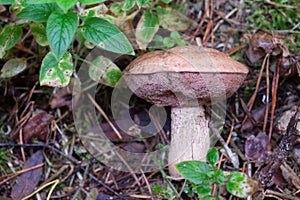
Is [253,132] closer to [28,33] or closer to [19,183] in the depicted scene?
[19,183]

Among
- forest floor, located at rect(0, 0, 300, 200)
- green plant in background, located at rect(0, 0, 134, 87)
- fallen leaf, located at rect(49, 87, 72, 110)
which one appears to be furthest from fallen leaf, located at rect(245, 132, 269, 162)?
fallen leaf, located at rect(49, 87, 72, 110)

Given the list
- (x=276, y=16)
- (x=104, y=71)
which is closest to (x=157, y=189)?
(x=104, y=71)

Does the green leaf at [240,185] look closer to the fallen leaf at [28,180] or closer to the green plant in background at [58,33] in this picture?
the green plant in background at [58,33]

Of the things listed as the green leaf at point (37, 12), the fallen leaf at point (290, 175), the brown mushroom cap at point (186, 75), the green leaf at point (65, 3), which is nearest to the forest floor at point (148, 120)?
the fallen leaf at point (290, 175)

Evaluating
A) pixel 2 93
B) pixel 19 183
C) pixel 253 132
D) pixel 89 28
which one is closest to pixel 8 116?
pixel 2 93

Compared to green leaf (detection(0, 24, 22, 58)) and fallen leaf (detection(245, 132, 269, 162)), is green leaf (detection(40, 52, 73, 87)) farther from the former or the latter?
fallen leaf (detection(245, 132, 269, 162))
